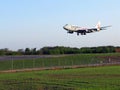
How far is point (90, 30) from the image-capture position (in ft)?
224

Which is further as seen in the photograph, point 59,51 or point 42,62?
point 59,51

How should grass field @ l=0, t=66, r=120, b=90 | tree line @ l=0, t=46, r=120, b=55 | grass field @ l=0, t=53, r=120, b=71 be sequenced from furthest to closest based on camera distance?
tree line @ l=0, t=46, r=120, b=55 < grass field @ l=0, t=53, r=120, b=71 < grass field @ l=0, t=66, r=120, b=90

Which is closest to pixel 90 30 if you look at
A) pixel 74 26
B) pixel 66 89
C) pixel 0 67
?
pixel 74 26

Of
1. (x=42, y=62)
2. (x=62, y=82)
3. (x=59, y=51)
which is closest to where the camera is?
(x=62, y=82)

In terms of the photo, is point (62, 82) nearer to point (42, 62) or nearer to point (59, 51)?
point (42, 62)

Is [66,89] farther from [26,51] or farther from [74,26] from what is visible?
[26,51]

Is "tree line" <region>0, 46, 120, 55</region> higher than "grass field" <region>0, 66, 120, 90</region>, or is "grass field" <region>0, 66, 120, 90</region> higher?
"tree line" <region>0, 46, 120, 55</region>

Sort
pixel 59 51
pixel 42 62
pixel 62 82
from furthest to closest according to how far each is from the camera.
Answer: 1. pixel 59 51
2. pixel 42 62
3. pixel 62 82

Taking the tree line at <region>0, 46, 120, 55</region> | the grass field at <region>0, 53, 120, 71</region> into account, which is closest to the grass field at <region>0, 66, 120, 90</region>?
the grass field at <region>0, 53, 120, 71</region>

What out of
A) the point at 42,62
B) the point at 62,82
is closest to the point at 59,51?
the point at 42,62

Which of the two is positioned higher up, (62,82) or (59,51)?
(59,51)

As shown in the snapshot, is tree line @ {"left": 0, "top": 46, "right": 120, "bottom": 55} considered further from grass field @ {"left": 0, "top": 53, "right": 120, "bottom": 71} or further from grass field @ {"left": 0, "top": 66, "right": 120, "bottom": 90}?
grass field @ {"left": 0, "top": 66, "right": 120, "bottom": 90}

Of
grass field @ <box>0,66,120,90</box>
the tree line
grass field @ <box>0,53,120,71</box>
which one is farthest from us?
the tree line

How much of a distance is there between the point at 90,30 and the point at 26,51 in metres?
68.9
